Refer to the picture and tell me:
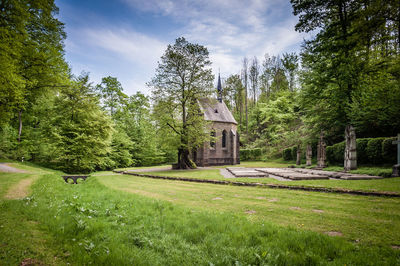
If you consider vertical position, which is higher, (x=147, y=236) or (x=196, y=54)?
(x=196, y=54)

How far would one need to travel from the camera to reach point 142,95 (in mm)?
35938

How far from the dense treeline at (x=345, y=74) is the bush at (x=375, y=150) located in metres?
1.27

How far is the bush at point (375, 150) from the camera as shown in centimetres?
1273

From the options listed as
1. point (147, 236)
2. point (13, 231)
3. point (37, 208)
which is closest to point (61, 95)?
point (37, 208)

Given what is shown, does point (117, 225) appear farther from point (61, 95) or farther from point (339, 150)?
point (61, 95)

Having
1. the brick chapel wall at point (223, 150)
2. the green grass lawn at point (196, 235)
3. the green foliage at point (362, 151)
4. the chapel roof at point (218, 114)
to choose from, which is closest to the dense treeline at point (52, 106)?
the brick chapel wall at point (223, 150)

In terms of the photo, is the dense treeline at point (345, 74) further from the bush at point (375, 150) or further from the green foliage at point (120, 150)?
the green foliage at point (120, 150)

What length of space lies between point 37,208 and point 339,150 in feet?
61.9

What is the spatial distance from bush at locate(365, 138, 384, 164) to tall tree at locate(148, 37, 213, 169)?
520 inches

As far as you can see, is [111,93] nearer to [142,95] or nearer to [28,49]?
[142,95]

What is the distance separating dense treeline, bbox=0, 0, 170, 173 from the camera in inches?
434

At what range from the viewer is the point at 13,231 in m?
3.29

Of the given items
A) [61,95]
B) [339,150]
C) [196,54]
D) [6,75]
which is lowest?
[339,150]

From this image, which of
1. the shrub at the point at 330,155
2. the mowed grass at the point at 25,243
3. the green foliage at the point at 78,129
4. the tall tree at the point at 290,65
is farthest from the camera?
the tall tree at the point at 290,65
